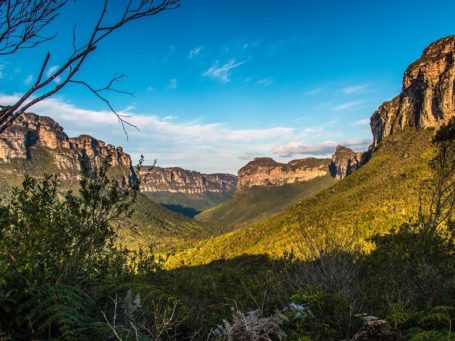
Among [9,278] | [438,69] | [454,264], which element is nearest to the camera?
[9,278]

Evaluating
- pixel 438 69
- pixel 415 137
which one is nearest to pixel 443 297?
pixel 415 137

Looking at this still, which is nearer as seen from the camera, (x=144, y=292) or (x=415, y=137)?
(x=144, y=292)

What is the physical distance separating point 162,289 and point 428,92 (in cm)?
14984

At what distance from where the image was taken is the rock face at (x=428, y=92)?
400 ft

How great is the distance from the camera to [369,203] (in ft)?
263

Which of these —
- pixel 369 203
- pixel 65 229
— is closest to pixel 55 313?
pixel 65 229

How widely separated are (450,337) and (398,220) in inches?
2511

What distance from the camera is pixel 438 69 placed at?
131875 mm

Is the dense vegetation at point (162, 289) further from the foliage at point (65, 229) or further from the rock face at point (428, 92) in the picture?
the rock face at point (428, 92)

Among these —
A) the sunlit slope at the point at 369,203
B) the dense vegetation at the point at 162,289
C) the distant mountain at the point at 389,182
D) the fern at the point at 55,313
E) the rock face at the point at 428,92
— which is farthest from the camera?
the rock face at the point at 428,92

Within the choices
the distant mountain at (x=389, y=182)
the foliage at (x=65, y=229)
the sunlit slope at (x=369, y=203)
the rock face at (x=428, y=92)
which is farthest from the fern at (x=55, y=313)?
the rock face at (x=428, y=92)

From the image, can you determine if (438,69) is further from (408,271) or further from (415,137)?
(408,271)

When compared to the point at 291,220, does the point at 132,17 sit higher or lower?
higher

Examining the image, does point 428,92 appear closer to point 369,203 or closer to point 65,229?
point 369,203
